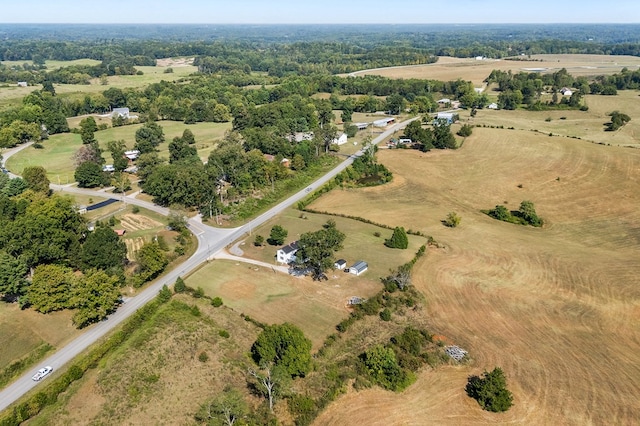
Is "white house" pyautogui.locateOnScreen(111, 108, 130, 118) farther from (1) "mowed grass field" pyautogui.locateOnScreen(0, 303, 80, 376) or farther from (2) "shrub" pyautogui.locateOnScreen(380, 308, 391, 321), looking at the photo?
(2) "shrub" pyautogui.locateOnScreen(380, 308, 391, 321)

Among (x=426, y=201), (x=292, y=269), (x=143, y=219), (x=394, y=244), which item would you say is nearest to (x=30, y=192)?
(x=143, y=219)

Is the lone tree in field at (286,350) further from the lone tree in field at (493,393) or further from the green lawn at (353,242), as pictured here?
the green lawn at (353,242)

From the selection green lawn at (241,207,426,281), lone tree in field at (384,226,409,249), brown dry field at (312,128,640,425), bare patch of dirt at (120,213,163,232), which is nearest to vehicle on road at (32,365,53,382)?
brown dry field at (312,128,640,425)

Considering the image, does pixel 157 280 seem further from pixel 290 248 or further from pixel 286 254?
pixel 290 248

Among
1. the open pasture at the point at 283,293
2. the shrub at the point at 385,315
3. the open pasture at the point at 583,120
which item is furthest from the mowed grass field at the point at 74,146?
the open pasture at the point at 583,120

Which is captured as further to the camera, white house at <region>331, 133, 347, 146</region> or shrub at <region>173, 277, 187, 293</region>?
white house at <region>331, 133, 347, 146</region>
